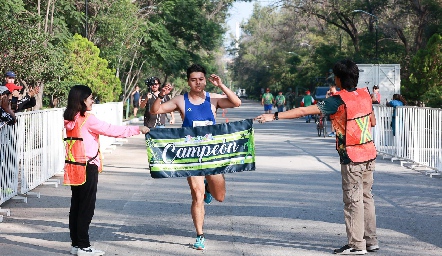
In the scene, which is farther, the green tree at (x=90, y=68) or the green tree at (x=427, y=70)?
the green tree at (x=427, y=70)

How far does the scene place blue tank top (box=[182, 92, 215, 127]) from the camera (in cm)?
909

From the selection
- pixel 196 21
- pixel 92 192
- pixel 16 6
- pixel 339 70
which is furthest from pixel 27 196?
pixel 196 21

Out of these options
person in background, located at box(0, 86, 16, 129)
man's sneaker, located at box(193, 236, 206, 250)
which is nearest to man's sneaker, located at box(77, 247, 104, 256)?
man's sneaker, located at box(193, 236, 206, 250)

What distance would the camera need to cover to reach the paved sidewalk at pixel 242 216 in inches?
354

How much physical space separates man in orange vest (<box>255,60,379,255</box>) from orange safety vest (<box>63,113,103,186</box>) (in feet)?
5.88

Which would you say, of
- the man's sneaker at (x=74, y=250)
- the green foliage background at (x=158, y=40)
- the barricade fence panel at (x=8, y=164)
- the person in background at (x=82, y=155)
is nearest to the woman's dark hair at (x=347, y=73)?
the person in background at (x=82, y=155)

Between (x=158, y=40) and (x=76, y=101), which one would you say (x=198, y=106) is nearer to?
(x=76, y=101)

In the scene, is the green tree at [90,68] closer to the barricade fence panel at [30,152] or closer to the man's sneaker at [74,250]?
the barricade fence panel at [30,152]

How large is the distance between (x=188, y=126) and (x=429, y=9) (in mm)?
39996

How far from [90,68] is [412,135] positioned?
20.8 metres

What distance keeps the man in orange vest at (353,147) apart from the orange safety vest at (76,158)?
1792 mm

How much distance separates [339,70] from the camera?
8.64 metres

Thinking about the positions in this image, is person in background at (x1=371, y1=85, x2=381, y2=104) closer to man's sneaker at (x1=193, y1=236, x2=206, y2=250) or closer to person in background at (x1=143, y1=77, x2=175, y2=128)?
person in background at (x1=143, y1=77, x2=175, y2=128)

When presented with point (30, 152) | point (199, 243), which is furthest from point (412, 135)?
point (199, 243)
